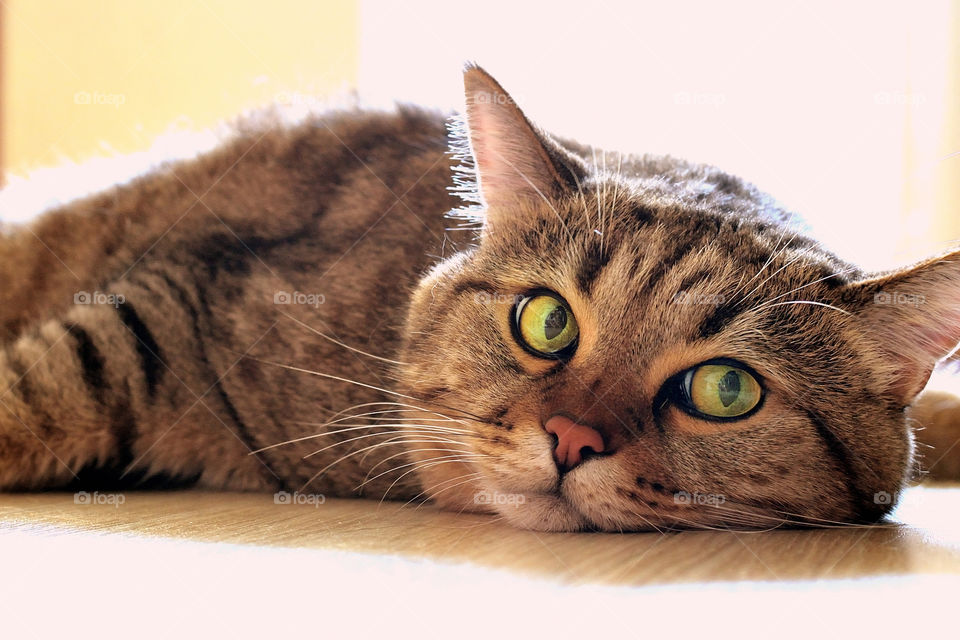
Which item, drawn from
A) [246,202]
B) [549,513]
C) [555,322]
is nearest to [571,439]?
[549,513]

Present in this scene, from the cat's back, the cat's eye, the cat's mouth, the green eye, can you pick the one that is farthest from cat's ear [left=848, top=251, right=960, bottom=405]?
the cat's back

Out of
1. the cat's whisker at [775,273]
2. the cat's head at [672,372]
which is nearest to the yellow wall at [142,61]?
the cat's head at [672,372]

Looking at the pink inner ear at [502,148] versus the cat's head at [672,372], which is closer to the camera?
the cat's head at [672,372]

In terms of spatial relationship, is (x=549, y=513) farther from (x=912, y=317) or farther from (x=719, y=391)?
(x=912, y=317)

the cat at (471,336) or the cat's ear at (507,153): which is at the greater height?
the cat's ear at (507,153)

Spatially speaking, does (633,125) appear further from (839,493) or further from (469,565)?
(469,565)

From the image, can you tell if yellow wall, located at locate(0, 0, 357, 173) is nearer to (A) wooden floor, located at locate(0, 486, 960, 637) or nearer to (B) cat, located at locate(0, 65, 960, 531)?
(B) cat, located at locate(0, 65, 960, 531)

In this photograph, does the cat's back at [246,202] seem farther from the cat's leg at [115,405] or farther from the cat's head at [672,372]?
the cat's head at [672,372]
